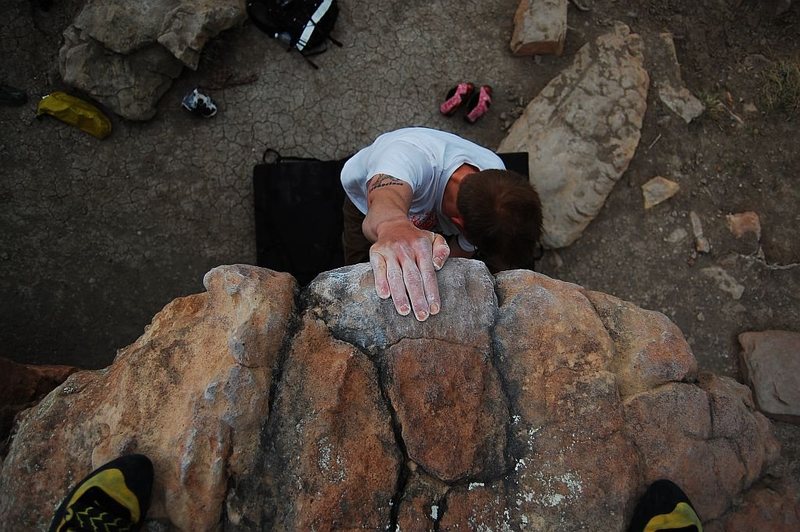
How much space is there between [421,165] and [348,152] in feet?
4.64

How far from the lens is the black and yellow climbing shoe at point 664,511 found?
4.81 feet

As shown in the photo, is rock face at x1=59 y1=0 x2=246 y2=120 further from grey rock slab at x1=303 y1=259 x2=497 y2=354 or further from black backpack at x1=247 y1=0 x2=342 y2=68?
grey rock slab at x1=303 y1=259 x2=497 y2=354

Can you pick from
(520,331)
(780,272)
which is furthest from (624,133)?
(520,331)

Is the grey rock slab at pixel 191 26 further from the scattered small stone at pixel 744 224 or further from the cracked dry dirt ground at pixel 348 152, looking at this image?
the scattered small stone at pixel 744 224

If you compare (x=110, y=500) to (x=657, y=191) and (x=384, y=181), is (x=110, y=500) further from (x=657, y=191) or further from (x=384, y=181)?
(x=657, y=191)

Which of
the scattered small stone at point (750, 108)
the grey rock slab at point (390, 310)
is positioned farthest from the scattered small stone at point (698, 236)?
the grey rock slab at point (390, 310)

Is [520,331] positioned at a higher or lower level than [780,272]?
higher

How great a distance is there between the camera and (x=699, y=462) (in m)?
1.62

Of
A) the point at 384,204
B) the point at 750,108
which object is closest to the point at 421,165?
the point at 384,204

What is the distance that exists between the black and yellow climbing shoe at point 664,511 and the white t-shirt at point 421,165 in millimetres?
1287

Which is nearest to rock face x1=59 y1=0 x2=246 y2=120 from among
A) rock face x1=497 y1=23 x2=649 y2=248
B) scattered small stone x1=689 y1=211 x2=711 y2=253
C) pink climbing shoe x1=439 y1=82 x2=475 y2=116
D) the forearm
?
pink climbing shoe x1=439 y1=82 x2=475 y2=116

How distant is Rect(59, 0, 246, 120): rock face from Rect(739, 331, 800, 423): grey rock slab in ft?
12.8

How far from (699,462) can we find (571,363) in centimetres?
51

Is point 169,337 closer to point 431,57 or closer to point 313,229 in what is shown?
point 313,229
